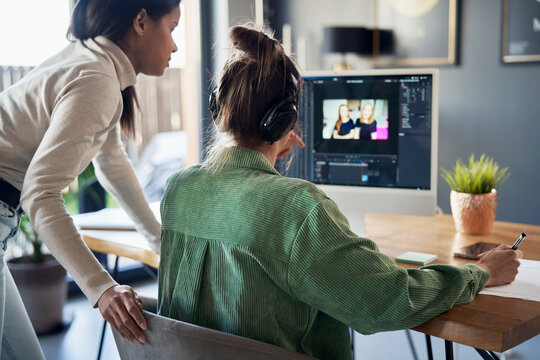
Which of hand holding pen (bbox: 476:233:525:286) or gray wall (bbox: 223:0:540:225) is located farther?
gray wall (bbox: 223:0:540:225)

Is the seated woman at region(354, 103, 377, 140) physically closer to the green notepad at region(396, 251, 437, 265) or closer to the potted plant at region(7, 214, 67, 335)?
the green notepad at region(396, 251, 437, 265)

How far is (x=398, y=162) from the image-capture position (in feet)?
5.40

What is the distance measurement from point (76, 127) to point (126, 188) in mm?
466

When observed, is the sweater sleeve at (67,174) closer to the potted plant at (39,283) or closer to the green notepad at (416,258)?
the green notepad at (416,258)

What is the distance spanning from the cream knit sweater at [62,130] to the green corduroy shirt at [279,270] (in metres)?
0.18

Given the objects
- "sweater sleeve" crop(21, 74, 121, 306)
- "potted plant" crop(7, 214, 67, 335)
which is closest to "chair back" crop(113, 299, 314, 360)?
"sweater sleeve" crop(21, 74, 121, 306)

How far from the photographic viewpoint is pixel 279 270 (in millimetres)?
867

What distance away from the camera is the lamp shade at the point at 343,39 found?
12.7ft

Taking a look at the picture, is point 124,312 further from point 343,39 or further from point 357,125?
point 343,39

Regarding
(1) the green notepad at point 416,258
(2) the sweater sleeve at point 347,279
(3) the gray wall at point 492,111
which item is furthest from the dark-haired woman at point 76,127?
(3) the gray wall at point 492,111

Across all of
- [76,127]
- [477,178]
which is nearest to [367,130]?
[477,178]

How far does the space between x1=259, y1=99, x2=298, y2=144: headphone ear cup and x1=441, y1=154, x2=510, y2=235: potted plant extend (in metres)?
0.69

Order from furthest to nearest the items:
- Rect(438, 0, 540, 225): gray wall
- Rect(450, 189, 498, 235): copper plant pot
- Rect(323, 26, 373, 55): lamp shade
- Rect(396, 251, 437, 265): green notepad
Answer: Rect(323, 26, 373, 55): lamp shade, Rect(438, 0, 540, 225): gray wall, Rect(450, 189, 498, 235): copper plant pot, Rect(396, 251, 437, 265): green notepad

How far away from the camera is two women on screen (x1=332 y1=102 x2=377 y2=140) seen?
1.66m
